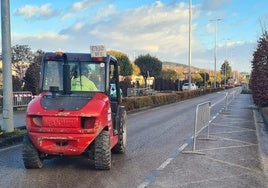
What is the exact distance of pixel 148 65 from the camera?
79.8m

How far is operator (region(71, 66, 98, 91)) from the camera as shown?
9.48m

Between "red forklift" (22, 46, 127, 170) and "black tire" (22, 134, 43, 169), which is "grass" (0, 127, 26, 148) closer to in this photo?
"red forklift" (22, 46, 127, 170)

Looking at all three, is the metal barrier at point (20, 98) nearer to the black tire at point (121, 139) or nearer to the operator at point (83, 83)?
the black tire at point (121, 139)

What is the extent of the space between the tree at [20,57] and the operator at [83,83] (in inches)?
1246

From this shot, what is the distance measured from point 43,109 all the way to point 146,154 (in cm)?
336

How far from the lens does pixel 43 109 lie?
8.47 metres

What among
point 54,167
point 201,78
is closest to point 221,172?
point 54,167

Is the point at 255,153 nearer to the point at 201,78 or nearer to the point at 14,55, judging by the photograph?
the point at 14,55

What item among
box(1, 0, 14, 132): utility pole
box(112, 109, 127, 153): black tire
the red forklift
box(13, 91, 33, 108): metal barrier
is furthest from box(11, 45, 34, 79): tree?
the red forklift

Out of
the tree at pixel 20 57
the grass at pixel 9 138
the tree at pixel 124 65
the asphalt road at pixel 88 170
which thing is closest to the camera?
the asphalt road at pixel 88 170

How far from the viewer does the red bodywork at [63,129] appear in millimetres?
8312

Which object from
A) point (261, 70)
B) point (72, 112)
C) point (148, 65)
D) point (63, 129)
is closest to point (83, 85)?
point (72, 112)

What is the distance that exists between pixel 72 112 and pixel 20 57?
33.4m

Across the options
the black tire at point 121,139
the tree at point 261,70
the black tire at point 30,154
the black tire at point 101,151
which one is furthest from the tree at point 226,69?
the black tire at point 30,154
